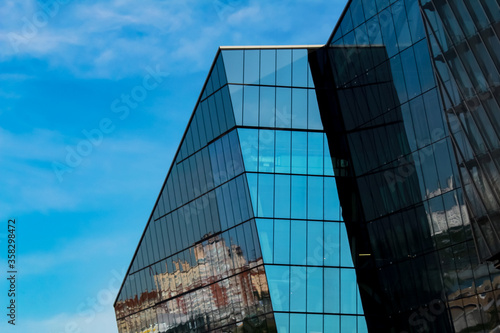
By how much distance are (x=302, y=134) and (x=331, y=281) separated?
748cm

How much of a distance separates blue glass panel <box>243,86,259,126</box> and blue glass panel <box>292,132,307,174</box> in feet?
7.01

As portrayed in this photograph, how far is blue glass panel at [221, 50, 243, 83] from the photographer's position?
37844 millimetres

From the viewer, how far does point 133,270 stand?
51.1 m

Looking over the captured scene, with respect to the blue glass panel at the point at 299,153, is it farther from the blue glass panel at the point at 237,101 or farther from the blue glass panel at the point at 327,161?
the blue glass panel at the point at 237,101

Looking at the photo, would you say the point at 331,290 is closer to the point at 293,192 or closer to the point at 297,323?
the point at 297,323

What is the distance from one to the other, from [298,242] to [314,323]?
12.9 feet

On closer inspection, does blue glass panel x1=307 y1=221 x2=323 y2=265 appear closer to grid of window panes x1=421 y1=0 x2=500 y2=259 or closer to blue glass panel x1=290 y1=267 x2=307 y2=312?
blue glass panel x1=290 y1=267 x2=307 y2=312

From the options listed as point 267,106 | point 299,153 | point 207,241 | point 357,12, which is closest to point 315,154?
point 299,153

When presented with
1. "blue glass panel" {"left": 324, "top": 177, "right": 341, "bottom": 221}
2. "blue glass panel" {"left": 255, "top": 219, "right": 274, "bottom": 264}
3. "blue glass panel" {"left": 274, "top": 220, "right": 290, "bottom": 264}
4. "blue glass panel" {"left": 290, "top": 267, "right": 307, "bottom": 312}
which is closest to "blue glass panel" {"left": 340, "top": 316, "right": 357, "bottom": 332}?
"blue glass panel" {"left": 290, "top": 267, "right": 307, "bottom": 312}

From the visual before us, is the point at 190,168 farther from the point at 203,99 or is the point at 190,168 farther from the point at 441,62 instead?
the point at 441,62

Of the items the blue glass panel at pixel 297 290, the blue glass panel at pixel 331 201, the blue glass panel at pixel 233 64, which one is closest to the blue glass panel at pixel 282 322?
the blue glass panel at pixel 297 290

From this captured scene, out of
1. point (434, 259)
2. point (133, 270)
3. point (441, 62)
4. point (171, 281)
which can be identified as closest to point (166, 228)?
point (171, 281)

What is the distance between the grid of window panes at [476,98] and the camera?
83.6ft

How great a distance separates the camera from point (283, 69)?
3809 cm
